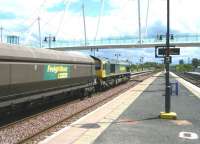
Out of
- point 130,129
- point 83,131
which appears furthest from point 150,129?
point 83,131

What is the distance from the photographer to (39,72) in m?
18.1

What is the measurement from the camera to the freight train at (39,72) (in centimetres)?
1479

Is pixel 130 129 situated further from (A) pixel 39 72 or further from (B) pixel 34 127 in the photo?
(A) pixel 39 72

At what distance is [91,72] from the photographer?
3095 cm

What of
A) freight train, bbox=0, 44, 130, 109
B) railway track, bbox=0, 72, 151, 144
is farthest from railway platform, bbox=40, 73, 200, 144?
freight train, bbox=0, 44, 130, 109

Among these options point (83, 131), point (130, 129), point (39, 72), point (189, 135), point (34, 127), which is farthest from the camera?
point (39, 72)


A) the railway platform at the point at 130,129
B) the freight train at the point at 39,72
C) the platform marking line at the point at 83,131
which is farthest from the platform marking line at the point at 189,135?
the freight train at the point at 39,72

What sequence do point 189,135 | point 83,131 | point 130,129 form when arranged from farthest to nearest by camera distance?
point 130,129 < point 83,131 < point 189,135

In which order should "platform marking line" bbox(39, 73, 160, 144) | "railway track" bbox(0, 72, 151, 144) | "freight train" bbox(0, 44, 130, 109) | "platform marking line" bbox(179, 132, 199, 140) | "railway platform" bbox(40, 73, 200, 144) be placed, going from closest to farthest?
"platform marking line" bbox(39, 73, 160, 144), "railway platform" bbox(40, 73, 200, 144), "railway track" bbox(0, 72, 151, 144), "platform marking line" bbox(179, 132, 199, 140), "freight train" bbox(0, 44, 130, 109)

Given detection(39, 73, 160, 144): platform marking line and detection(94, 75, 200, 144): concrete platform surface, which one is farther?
detection(94, 75, 200, 144): concrete platform surface

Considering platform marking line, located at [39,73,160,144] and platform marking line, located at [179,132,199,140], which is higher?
platform marking line, located at [39,73,160,144]

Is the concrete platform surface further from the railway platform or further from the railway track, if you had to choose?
the railway track

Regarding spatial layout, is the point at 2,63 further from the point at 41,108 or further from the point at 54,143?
the point at 41,108

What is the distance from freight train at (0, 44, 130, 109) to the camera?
14789mm
